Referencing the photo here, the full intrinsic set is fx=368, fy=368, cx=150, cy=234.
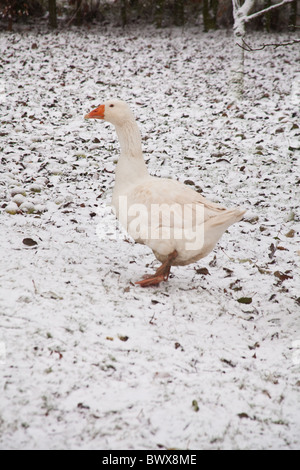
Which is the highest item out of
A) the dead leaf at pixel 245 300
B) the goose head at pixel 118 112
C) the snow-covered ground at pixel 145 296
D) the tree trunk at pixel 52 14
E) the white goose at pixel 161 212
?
the tree trunk at pixel 52 14

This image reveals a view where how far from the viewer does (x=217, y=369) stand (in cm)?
320

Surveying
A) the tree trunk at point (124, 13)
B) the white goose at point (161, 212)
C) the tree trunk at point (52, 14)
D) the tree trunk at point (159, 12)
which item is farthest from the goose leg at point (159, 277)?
the tree trunk at point (159, 12)

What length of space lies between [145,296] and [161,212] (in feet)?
3.12

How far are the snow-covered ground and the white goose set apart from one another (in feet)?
1.92

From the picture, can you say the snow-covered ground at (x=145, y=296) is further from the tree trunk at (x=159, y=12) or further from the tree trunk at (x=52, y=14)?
the tree trunk at (x=159, y=12)

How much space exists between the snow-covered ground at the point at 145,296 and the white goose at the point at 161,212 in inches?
23.0

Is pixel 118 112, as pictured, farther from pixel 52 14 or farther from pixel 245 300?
pixel 52 14

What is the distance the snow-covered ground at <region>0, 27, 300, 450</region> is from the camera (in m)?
2.60

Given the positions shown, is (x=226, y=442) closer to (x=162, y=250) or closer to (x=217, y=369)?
(x=217, y=369)

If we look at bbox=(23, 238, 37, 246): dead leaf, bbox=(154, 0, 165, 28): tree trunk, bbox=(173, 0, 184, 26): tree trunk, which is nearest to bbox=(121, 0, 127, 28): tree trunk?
bbox=(154, 0, 165, 28): tree trunk

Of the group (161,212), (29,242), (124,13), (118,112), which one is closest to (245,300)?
(161,212)

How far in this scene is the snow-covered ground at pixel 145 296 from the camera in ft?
8.52

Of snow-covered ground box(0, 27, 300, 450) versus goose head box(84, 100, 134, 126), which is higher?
goose head box(84, 100, 134, 126)

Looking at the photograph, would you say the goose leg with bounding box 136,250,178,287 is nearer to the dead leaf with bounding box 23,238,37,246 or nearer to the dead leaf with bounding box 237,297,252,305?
the dead leaf with bounding box 237,297,252,305
